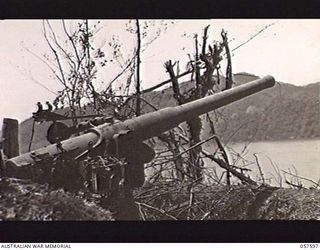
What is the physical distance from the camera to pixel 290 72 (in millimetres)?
2953

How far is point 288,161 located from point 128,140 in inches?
24.5

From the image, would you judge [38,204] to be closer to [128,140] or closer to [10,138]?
[10,138]

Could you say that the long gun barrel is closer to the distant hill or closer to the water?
the distant hill

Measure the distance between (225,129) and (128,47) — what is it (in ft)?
1.63

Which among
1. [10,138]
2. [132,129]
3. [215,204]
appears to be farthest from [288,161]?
[10,138]

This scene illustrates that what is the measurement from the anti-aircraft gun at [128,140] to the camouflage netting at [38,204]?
0.05 metres

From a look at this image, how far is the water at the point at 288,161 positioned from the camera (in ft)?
9.53

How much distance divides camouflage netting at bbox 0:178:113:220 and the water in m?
0.62

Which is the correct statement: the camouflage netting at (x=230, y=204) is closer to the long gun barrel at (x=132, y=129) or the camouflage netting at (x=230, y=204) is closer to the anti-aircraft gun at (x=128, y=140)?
the anti-aircraft gun at (x=128, y=140)

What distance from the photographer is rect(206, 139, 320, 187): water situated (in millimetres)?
2906

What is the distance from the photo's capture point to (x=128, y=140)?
113 inches

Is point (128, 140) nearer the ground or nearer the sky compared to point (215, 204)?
nearer the sky

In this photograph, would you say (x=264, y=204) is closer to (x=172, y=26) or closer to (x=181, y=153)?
(x=181, y=153)

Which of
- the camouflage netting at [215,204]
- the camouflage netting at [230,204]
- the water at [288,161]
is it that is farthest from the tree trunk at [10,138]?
the water at [288,161]
